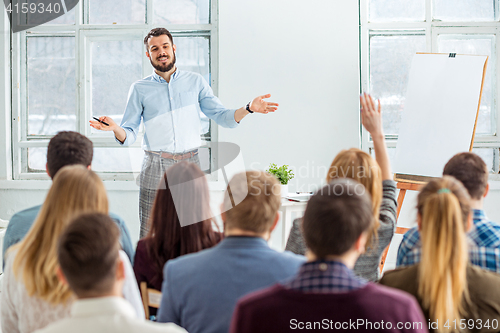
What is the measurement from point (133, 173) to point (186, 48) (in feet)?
4.01

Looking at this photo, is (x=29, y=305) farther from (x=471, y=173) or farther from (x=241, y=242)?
(x=471, y=173)

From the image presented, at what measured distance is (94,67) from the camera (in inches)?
157

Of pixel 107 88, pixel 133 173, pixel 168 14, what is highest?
pixel 168 14

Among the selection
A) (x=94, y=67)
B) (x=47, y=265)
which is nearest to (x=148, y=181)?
(x=94, y=67)

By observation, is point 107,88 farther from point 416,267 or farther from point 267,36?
point 416,267

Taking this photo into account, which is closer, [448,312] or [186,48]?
[448,312]

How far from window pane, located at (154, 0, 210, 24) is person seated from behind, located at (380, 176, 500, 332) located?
10.6 feet

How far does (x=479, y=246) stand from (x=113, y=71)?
3451 mm

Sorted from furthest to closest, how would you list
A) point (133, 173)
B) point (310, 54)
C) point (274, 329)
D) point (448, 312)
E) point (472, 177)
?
1. point (133, 173)
2. point (310, 54)
3. point (472, 177)
4. point (448, 312)
5. point (274, 329)

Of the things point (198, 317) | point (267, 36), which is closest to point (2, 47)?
point (267, 36)

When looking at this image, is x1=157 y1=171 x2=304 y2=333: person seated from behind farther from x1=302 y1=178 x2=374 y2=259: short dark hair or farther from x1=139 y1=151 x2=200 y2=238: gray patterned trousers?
x1=139 y1=151 x2=200 y2=238: gray patterned trousers

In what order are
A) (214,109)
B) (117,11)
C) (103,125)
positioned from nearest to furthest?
(103,125)
(214,109)
(117,11)

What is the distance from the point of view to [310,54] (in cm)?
369

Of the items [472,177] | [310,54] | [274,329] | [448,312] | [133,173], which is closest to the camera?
[274,329]
